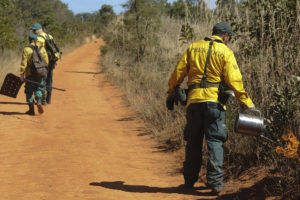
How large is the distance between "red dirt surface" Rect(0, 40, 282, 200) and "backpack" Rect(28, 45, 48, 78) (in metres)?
0.95

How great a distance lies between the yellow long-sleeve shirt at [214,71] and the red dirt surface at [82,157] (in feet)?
3.63

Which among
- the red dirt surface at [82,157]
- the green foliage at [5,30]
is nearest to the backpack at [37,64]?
the red dirt surface at [82,157]

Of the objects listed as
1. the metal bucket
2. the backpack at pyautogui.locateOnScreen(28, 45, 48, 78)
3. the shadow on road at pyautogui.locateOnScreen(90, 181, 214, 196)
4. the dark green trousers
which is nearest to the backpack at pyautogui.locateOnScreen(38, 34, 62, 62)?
the backpack at pyautogui.locateOnScreen(28, 45, 48, 78)

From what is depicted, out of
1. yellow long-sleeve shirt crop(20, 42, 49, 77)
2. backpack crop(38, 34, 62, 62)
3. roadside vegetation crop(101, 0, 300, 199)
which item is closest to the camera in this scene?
roadside vegetation crop(101, 0, 300, 199)

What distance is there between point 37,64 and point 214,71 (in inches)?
217

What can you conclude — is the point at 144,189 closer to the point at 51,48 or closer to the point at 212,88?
the point at 212,88

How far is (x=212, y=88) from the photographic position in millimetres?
4809

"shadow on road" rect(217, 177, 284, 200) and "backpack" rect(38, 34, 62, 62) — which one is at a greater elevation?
"backpack" rect(38, 34, 62, 62)

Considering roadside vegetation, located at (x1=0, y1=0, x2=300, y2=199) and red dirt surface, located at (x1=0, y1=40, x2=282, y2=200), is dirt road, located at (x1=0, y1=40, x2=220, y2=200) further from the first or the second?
roadside vegetation, located at (x1=0, y1=0, x2=300, y2=199)

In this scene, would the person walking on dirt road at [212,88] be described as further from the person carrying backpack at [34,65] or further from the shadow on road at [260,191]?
the person carrying backpack at [34,65]

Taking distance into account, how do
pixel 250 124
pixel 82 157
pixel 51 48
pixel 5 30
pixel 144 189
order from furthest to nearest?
pixel 5 30 < pixel 51 48 < pixel 82 157 < pixel 144 189 < pixel 250 124

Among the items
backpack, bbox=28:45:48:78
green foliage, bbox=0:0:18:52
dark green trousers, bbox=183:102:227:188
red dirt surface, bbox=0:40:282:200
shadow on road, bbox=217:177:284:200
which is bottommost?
red dirt surface, bbox=0:40:282:200

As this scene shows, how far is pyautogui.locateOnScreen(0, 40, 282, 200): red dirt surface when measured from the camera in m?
5.23

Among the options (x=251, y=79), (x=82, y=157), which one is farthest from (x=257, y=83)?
(x=82, y=157)
